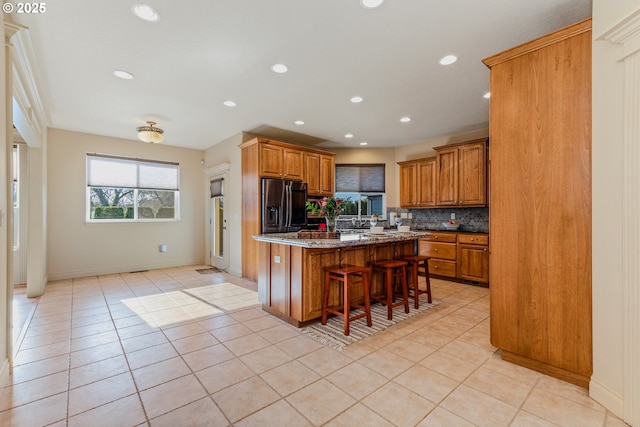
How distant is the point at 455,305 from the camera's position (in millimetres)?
3838

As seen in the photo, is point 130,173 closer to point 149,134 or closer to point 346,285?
point 149,134

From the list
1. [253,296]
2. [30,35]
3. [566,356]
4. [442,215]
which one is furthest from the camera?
[442,215]

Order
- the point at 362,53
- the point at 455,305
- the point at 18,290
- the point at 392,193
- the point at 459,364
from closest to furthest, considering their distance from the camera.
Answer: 1. the point at 459,364
2. the point at 362,53
3. the point at 455,305
4. the point at 18,290
5. the point at 392,193

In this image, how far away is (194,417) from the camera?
5.62 feet

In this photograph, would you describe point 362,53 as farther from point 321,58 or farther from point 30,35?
point 30,35

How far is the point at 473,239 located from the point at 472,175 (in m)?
1.14

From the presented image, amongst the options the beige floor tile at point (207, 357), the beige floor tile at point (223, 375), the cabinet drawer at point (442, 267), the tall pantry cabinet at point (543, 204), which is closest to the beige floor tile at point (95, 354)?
the beige floor tile at point (207, 357)

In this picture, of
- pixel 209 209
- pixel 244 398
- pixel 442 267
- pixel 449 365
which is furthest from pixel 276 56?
pixel 209 209

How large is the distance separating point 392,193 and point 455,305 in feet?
11.1

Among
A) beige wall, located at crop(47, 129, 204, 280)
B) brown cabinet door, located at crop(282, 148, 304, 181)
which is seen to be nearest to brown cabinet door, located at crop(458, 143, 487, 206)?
brown cabinet door, located at crop(282, 148, 304, 181)

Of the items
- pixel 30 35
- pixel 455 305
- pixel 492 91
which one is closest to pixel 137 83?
pixel 30 35

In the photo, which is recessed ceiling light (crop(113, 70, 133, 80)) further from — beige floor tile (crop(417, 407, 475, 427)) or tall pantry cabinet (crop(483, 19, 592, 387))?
beige floor tile (crop(417, 407, 475, 427))

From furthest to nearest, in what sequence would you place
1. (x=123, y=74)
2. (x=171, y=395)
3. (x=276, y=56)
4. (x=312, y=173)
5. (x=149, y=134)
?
(x=312, y=173), (x=149, y=134), (x=123, y=74), (x=276, y=56), (x=171, y=395)

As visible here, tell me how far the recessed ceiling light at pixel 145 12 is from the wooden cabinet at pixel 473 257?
507 cm
